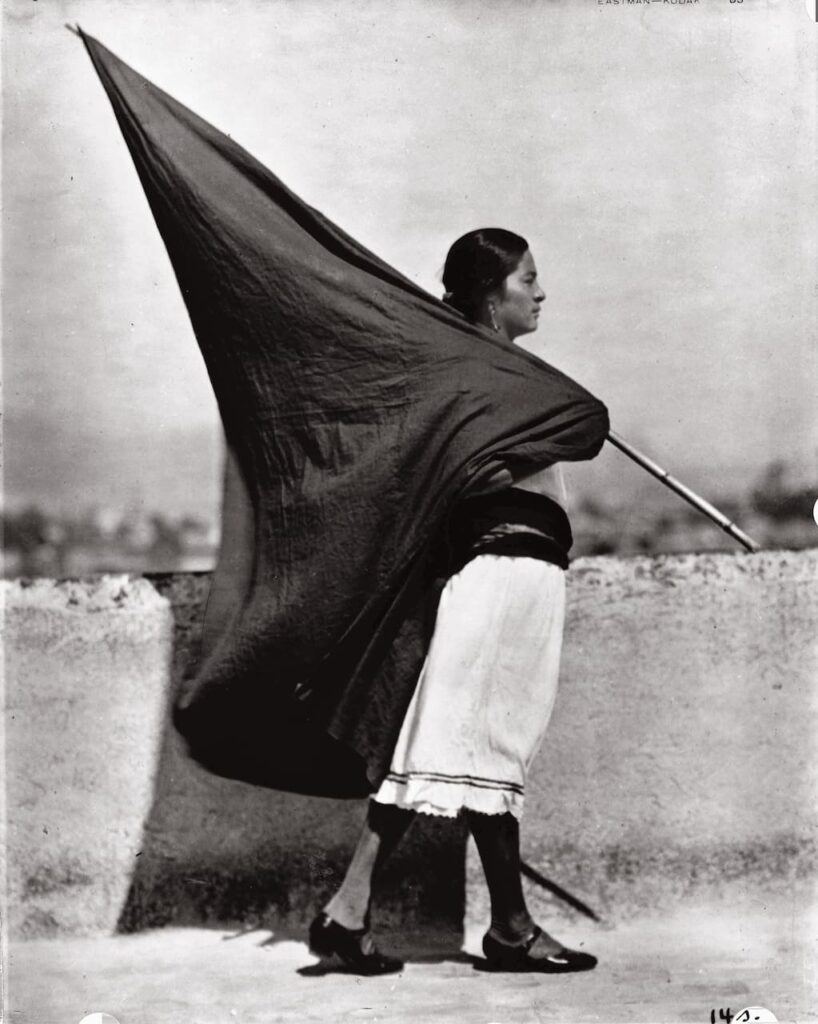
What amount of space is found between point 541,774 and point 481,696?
1.46ft

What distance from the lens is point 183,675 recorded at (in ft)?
11.4

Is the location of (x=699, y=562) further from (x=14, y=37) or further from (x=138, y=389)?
(x=14, y=37)

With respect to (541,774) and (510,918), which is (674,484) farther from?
(510,918)

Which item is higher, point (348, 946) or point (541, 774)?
point (541, 774)

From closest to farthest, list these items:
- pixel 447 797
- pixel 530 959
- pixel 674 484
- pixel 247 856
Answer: pixel 447 797
pixel 530 959
pixel 674 484
pixel 247 856

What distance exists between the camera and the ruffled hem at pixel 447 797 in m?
3.07

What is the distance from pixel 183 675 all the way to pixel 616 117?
1643 mm

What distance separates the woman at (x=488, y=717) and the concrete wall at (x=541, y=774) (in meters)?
0.28

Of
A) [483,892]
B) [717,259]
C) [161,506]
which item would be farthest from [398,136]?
[483,892]

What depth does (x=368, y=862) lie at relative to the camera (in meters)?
3.17

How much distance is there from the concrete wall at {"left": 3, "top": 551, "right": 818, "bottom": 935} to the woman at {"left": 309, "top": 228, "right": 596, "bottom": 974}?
28 cm

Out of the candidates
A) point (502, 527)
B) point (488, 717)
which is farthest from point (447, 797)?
point (502, 527)

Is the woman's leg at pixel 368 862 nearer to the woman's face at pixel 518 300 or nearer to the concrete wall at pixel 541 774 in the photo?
the concrete wall at pixel 541 774

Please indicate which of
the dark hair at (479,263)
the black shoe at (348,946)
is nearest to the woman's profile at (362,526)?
the black shoe at (348,946)
